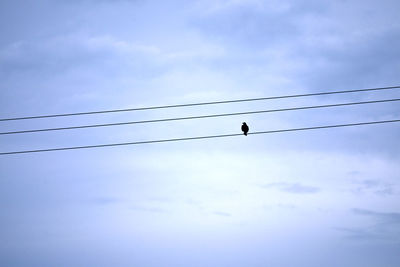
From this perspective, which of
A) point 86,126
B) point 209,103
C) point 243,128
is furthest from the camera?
point 243,128

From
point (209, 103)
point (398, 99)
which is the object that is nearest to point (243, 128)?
point (209, 103)

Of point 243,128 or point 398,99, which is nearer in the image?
point 398,99

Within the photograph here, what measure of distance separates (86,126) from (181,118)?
3572mm

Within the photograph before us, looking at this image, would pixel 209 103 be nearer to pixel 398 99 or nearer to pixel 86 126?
pixel 86 126

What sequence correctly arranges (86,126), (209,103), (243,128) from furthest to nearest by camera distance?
(243,128) < (209,103) < (86,126)

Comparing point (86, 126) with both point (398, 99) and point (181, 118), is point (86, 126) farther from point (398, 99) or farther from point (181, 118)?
point (398, 99)

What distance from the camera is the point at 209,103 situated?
12359 mm

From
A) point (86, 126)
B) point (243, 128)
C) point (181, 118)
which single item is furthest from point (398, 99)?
point (86, 126)

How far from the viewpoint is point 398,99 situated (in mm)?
11562

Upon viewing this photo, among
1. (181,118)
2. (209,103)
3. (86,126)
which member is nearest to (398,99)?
(209,103)

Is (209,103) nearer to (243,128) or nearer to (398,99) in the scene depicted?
(243,128)

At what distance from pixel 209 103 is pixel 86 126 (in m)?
4.82

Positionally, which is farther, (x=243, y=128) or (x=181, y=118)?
(x=243, y=128)

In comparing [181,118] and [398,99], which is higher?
[398,99]
